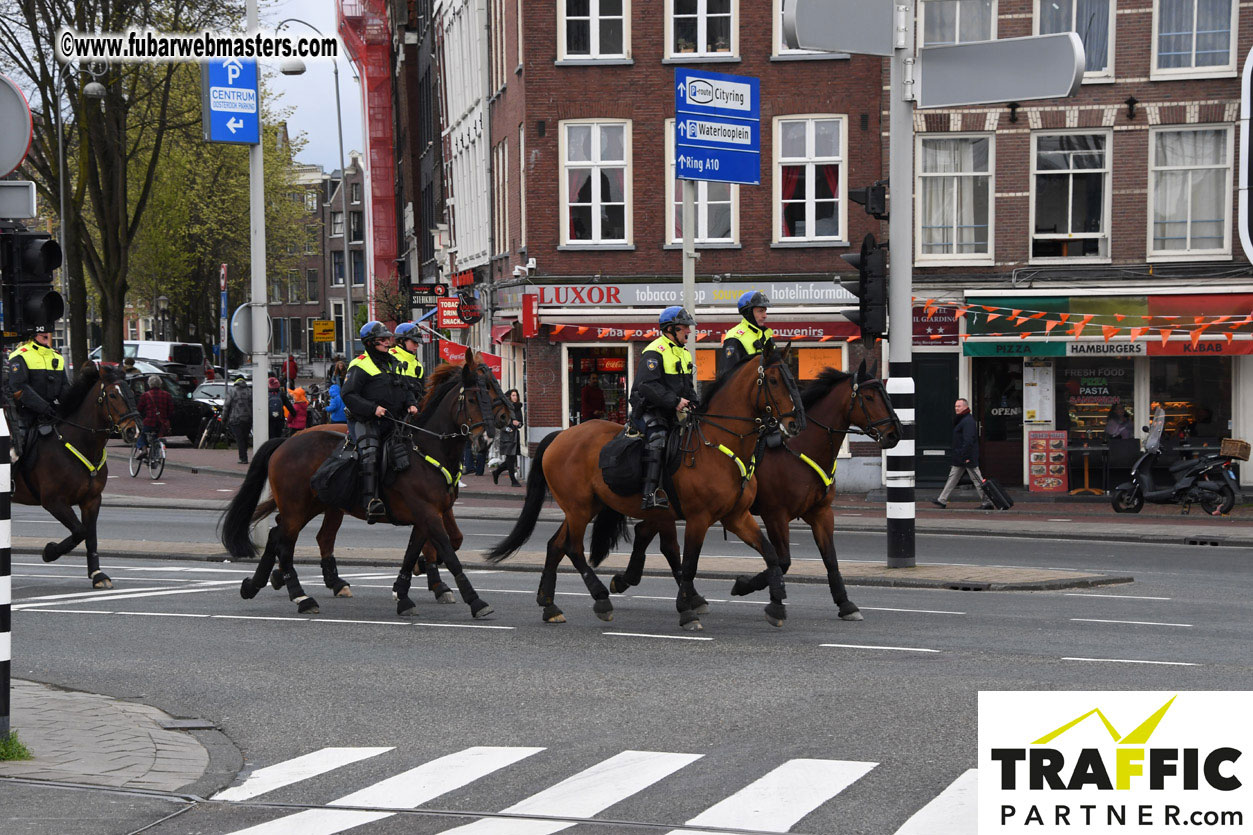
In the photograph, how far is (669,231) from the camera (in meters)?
32.0

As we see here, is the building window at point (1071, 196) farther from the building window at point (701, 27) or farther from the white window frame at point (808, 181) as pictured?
the building window at point (701, 27)

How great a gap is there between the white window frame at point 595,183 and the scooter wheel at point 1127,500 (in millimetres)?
10825

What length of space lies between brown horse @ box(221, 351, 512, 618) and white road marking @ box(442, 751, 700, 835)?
494cm

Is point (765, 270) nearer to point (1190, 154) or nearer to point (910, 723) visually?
point (1190, 154)

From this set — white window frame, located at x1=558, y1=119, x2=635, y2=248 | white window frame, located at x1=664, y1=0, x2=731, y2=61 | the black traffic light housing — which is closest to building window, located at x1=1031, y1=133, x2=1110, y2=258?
white window frame, located at x1=664, y1=0, x2=731, y2=61

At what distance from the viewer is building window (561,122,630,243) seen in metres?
32.1

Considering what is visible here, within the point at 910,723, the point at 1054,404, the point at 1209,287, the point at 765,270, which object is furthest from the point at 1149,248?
the point at 910,723

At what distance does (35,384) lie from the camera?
15.2 metres

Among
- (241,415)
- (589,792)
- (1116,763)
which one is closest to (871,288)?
(589,792)

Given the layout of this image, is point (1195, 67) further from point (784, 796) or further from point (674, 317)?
point (784, 796)

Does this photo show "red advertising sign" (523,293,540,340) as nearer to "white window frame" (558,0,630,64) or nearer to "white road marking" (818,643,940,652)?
"white window frame" (558,0,630,64)

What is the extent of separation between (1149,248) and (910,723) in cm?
2332

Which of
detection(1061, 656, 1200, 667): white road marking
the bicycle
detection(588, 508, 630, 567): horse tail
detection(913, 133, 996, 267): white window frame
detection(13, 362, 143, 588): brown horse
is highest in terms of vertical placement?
detection(913, 133, 996, 267): white window frame

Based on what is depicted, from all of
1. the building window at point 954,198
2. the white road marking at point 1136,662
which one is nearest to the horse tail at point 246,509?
the white road marking at point 1136,662
